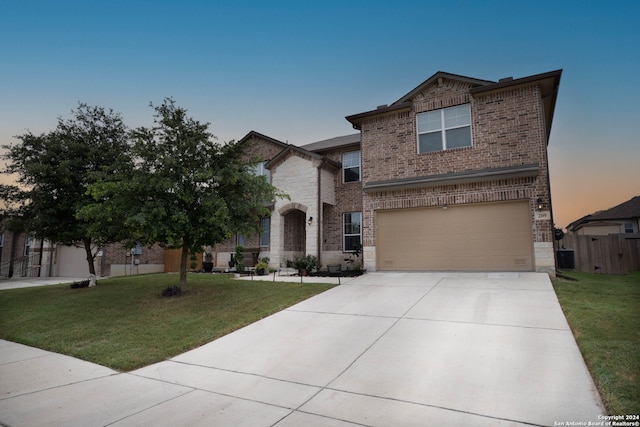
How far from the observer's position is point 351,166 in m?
17.6

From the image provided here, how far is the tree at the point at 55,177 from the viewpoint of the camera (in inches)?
492

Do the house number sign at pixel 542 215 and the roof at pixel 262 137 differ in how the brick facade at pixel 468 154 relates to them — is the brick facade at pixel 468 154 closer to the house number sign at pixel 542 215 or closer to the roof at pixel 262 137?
the house number sign at pixel 542 215

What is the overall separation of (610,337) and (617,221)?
29134mm

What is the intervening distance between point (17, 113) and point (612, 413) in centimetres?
1953

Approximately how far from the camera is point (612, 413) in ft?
11.0

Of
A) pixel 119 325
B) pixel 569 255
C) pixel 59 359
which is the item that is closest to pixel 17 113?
pixel 119 325

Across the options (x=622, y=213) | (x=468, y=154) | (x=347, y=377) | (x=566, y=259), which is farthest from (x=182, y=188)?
(x=622, y=213)

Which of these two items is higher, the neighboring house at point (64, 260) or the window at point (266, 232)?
the window at point (266, 232)

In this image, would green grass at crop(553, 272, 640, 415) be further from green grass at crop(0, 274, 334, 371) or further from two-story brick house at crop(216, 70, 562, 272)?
green grass at crop(0, 274, 334, 371)

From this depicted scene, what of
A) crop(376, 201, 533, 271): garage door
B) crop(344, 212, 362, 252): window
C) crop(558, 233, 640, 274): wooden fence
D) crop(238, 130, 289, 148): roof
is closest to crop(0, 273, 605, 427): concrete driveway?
crop(376, 201, 533, 271): garage door

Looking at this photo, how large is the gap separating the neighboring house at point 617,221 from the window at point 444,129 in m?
22.1

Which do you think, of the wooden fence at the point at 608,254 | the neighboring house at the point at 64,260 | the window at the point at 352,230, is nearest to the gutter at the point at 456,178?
the window at the point at 352,230

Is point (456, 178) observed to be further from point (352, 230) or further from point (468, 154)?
point (352, 230)

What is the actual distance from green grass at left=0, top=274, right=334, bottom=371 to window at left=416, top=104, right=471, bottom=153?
22.2 ft
